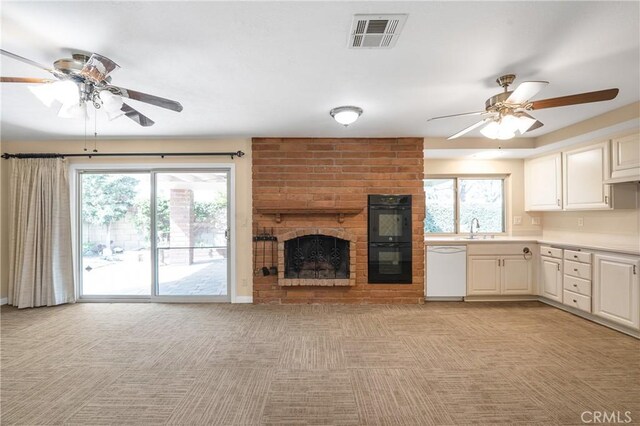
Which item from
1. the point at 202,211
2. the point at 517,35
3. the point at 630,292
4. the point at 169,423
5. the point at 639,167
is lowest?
the point at 169,423

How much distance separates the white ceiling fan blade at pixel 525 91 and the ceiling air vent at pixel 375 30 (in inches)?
36.9

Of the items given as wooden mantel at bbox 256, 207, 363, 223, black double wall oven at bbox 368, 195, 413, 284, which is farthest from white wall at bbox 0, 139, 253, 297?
black double wall oven at bbox 368, 195, 413, 284

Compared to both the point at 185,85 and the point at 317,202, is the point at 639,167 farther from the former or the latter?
the point at 185,85

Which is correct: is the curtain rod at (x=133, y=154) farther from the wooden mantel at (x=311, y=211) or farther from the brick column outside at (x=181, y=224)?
the wooden mantel at (x=311, y=211)

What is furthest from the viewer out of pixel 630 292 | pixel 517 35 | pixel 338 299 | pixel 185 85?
pixel 338 299

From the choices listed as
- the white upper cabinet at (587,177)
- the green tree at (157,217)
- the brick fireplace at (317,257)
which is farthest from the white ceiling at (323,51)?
the brick fireplace at (317,257)

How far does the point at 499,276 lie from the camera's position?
4.37 metres

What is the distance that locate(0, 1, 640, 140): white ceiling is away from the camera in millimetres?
1626

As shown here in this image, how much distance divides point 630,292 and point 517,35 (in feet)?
10.2

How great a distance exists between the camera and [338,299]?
14.2 feet

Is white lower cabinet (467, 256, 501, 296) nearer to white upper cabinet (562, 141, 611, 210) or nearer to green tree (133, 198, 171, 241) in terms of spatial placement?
white upper cabinet (562, 141, 611, 210)

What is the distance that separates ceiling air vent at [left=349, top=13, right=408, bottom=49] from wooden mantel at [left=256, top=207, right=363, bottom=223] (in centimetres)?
246

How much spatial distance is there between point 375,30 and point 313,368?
256cm

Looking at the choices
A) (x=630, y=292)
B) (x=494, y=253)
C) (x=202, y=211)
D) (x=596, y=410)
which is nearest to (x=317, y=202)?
(x=202, y=211)
